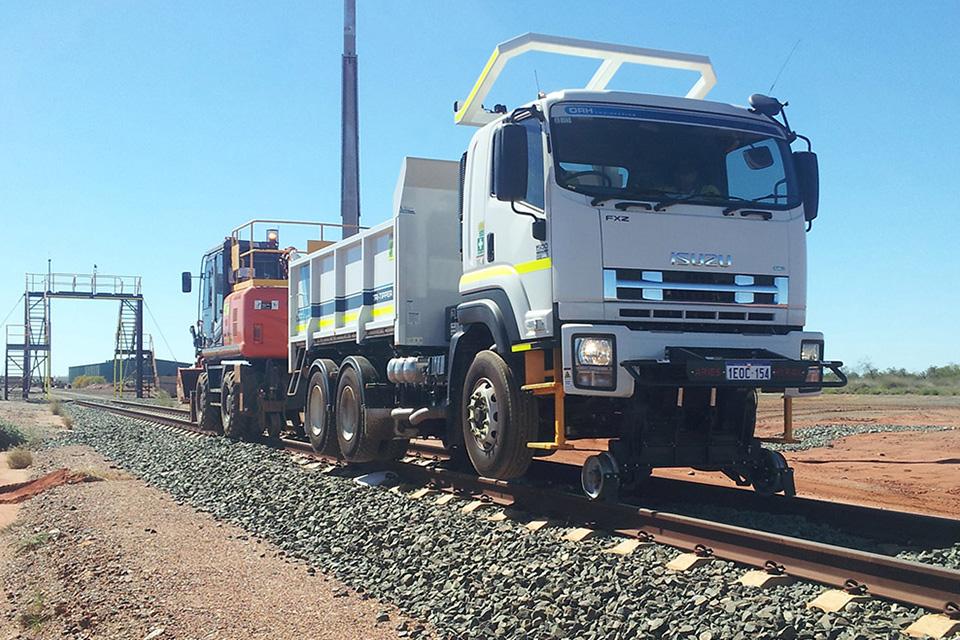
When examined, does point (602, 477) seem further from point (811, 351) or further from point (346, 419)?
point (346, 419)

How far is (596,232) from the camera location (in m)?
7.30

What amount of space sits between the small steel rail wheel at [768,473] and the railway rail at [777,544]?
0.76 feet

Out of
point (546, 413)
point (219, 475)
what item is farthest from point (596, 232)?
point (219, 475)

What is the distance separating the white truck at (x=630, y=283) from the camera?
23.8 ft

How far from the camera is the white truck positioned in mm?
7250

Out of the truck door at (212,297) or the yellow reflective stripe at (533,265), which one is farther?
the truck door at (212,297)

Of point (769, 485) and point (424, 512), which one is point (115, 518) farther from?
point (769, 485)

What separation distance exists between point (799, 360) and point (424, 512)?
3505mm

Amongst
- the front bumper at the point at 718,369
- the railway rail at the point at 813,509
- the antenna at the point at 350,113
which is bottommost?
the railway rail at the point at 813,509

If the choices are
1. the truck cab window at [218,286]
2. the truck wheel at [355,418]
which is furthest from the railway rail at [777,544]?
the truck cab window at [218,286]

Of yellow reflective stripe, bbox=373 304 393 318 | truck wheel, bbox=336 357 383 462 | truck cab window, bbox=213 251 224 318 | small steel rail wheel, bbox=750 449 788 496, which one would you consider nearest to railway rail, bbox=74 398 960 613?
small steel rail wheel, bbox=750 449 788 496

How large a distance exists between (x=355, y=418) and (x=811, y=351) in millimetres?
5618

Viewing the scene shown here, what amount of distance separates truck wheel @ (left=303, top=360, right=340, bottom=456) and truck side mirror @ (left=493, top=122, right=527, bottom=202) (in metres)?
5.49

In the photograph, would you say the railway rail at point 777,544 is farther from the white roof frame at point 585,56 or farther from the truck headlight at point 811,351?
the white roof frame at point 585,56
